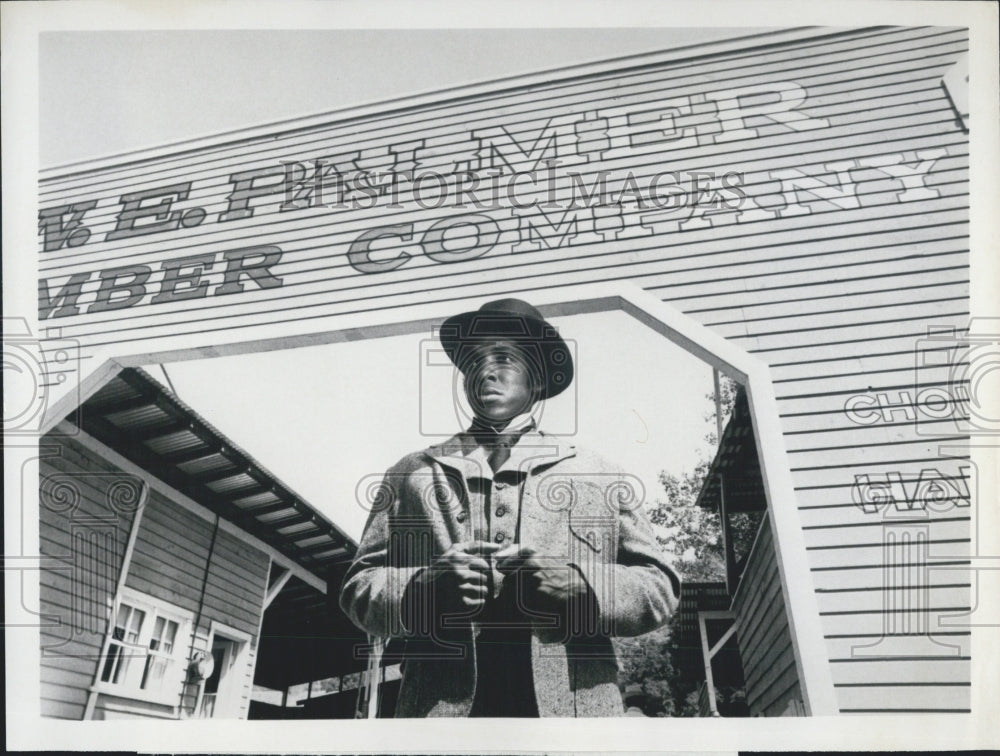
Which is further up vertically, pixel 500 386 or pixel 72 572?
pixel 500 386

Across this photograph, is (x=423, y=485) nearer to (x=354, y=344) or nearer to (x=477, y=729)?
(x=354, y=344)

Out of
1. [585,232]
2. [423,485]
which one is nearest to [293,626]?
[423,485]

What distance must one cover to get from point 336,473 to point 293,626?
87cm

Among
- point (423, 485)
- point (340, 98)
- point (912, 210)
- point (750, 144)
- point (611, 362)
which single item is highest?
point (340, 98)

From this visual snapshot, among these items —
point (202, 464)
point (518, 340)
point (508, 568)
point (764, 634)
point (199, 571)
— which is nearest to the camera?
point (764, 634)

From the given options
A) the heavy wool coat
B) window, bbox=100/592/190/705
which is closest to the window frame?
window, bbox=100/592/190/705

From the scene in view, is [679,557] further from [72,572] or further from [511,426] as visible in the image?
[72,572]

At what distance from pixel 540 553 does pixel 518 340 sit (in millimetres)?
1109

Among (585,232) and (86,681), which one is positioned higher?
(585,232)

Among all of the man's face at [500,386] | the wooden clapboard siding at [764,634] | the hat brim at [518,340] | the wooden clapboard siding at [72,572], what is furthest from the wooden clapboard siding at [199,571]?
the wooden clapboard siding at [764,634]

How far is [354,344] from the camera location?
543 cm

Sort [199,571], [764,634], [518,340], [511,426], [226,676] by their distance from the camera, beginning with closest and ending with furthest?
[764,634] < [511,426] < [518,340] < [226,676] < [199,571]

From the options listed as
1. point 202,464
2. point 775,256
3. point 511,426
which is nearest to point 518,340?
point 511,426

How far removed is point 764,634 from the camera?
479 cm
